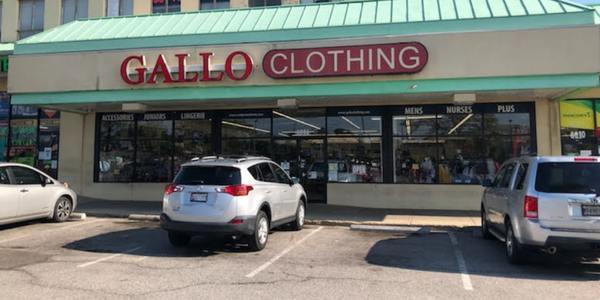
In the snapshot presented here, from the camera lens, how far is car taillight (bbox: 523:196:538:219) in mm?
7695

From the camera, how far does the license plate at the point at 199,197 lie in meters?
8.98

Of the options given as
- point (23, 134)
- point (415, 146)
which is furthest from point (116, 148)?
point (415, 146)

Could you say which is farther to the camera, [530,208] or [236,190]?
[236,190]

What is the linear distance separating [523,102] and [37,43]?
1564 centimetres

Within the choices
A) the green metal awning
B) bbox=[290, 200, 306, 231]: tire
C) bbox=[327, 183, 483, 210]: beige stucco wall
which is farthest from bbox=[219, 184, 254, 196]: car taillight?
bbox=[327, 183, 483, 210]: beige stucco wall

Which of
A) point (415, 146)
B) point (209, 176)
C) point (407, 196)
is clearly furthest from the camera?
point (415, 146)

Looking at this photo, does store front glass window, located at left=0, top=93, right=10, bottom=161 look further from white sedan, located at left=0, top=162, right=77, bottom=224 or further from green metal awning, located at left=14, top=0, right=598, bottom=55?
white sedan, located at left=0, top=162, right=77, bottom=224

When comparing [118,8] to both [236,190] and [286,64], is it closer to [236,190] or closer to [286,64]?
[286,64]

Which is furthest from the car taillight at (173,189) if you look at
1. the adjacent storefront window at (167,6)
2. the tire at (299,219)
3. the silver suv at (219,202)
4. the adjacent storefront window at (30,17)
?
the adjacent storefront window at (30,17)

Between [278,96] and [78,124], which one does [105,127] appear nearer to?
[78,124]

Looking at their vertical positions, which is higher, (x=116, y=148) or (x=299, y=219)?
(x=116, y=148)

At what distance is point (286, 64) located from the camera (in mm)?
14367

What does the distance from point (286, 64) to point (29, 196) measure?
7.35 meters

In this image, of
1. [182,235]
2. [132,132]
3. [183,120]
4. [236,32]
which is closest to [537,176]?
[182,235]
